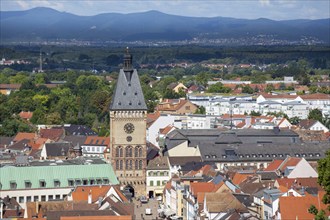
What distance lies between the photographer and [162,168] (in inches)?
3499

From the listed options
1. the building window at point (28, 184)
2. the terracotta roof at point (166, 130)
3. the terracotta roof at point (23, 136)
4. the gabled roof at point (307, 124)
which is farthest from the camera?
the gabled roof at point (307, 124)

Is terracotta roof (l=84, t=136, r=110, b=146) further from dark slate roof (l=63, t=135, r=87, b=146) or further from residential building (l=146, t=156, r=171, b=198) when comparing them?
residential building (l=146, t=156, r=171, b=198)

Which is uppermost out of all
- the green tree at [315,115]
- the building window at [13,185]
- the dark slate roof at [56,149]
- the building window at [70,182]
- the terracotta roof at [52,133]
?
the building window at [13,185]

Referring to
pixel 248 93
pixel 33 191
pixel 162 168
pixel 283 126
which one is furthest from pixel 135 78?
pixel 248 93

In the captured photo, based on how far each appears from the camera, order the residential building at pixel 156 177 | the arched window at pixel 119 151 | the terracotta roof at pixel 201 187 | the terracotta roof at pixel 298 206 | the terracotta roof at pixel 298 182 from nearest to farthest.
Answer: the terracotta roof at pixel 298 206, the terracotta roof at pixel 298 182, the terracotta roof at pixel 201 187, the arched window at pixel 119 151, the residential building at pixel 156 177

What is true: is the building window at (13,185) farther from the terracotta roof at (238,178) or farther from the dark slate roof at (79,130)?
the dark slate roof at (79,130)

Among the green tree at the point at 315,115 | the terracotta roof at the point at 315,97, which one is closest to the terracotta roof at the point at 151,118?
the green tree at the point at 315,115

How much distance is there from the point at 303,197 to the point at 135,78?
97.5 ft

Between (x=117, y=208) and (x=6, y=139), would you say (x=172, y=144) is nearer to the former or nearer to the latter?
(x=6, y=139)

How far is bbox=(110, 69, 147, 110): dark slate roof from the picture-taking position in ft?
284

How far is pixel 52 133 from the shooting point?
117250 millimetres

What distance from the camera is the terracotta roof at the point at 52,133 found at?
115 metres

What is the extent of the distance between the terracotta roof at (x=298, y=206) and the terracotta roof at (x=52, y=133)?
55.8m

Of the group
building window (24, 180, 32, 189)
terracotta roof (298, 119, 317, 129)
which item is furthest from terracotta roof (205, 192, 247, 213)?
terracotta roof (298, 119, 317, 129)
